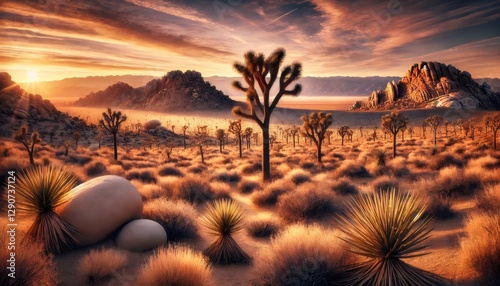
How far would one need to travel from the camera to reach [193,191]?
1210 centimetres

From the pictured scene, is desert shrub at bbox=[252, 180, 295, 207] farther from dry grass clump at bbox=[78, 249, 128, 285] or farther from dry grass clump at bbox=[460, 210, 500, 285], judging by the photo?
dry grass clump at bbox=[460, 210, 500, 285]

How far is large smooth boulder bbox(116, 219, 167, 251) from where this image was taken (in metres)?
6.66

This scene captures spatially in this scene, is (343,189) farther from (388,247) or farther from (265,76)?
(388,247)

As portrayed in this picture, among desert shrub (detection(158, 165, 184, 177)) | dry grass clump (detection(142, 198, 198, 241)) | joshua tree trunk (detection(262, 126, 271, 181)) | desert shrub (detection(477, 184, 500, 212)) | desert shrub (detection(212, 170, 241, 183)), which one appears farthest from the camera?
desert shrub (detection(158, 165, 184, 177))

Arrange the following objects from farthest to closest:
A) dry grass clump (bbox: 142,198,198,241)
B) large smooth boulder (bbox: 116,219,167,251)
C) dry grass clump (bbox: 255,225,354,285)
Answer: dry grass clump (bbox: 142,198,198,241)
large smooth boulder (bbox: 116,219,167,251)
dry grass clump (bbox: 255,225,354,285)

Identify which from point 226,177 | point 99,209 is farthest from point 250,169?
point 99,209

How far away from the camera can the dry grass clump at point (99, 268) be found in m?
5.18

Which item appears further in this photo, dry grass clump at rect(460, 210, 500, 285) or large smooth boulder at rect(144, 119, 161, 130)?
large smooth boulder at rect(144, 119, 161, 130)

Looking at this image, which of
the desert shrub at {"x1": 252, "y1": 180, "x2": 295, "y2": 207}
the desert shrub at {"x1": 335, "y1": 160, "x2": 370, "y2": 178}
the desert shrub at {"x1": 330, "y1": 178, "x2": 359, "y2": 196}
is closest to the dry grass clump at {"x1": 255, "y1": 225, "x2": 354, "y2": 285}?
the desert shrub at {"x1": 252, "y1": 180, "x2": 295, "y2": 207}

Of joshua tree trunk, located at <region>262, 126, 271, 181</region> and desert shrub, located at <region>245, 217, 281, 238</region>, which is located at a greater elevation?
joshua tree trunk, located at <region>262, 126, 271, 181</region>

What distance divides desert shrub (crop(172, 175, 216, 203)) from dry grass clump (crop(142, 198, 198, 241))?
3.13 m

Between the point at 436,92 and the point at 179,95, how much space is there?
10723cm

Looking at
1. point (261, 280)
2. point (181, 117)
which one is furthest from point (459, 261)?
point (181, 117)

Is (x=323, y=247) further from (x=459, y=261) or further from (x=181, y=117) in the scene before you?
(x=181, y=117)
